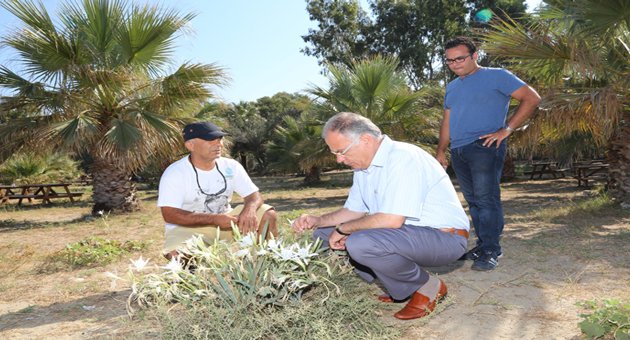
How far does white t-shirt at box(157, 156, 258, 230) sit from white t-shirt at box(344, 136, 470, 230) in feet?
4.03

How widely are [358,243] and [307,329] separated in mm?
511

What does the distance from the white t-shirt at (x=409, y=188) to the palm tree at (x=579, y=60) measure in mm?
3898

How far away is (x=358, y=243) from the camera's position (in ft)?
8.60

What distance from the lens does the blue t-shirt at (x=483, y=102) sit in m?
3.84

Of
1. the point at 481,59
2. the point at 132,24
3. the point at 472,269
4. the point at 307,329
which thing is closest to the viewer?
the point at 307,329

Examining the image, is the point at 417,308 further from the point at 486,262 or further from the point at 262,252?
the point at 486,262

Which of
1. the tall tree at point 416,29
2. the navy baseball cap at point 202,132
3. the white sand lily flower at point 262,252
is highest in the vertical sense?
the tall tree at point 416,29

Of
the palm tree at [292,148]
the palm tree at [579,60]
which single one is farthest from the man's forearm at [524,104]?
the palm tree at [292,148]

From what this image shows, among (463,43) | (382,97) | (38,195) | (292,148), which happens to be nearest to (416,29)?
(292,148)

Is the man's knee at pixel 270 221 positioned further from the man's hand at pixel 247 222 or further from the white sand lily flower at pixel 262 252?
the white sand lily flower at pixel 262 252

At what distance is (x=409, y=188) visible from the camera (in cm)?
259

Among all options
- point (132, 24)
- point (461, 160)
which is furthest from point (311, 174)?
point (461, 160)

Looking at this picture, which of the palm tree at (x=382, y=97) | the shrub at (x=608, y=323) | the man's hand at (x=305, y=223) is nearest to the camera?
the shrub at (x=608, y=323)

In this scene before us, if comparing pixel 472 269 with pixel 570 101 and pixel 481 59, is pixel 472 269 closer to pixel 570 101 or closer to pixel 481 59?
pixel 570 101
